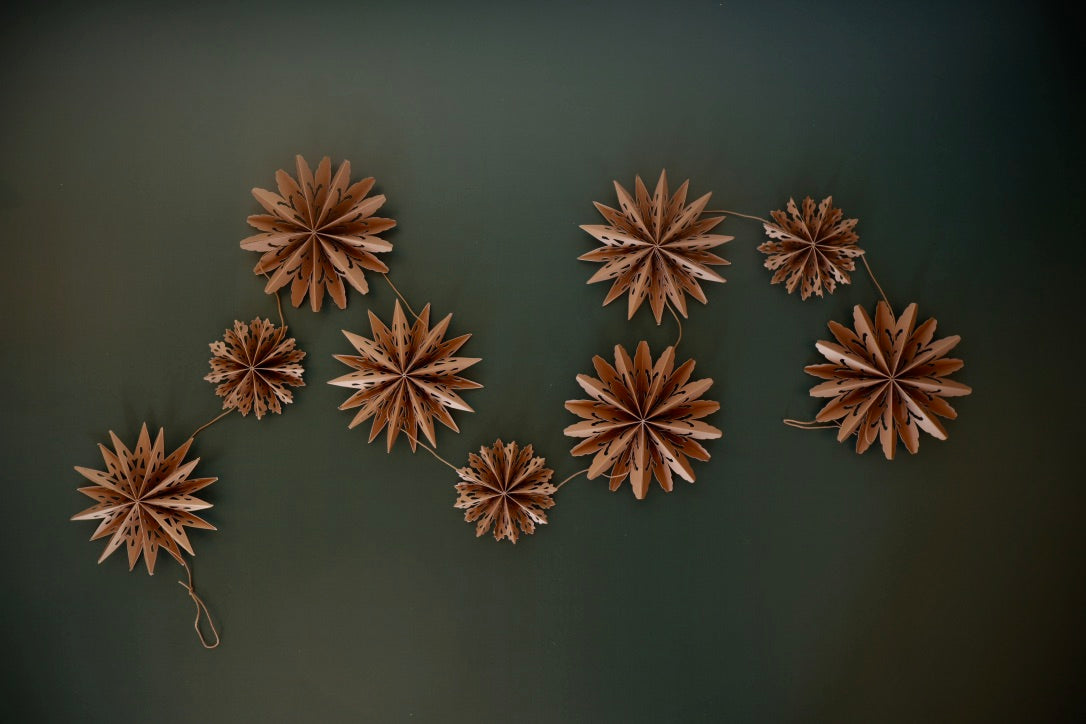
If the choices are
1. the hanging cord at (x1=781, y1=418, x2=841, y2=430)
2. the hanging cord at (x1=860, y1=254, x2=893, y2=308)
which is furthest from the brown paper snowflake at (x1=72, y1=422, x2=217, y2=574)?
the hanging cord at (x1=860, y1=254, x2=893, y2=308)

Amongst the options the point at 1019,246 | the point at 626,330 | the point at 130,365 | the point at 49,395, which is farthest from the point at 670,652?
the point at 49,395

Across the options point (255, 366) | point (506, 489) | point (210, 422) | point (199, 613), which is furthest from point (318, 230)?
point (199, 613)

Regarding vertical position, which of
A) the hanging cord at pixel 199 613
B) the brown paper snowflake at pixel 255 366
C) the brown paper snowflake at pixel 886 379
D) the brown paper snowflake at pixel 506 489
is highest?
the brown paper snowflake at pixel 886 379

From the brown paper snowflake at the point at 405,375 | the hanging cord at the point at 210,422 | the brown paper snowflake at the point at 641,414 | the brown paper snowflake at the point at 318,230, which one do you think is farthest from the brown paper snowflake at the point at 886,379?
the hanging cord at the point at 210,422

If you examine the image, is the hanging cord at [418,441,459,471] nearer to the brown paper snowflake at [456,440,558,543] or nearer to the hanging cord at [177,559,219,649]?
the brown paper snowflake at [456,440,558,543]

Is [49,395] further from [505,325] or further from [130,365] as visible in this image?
[505,325]

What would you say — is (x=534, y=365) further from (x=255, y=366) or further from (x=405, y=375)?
(x=255, y=366)

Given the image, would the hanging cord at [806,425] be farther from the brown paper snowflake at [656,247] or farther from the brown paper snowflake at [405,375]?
the brown paper snowflake at [405,375]

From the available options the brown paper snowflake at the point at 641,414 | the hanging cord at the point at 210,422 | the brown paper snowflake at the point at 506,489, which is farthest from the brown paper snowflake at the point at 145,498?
the brown paper snowflake at the point at 641,414

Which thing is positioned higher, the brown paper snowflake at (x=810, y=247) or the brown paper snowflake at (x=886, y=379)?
the brown paper snowflake at (x=810, y=247)
